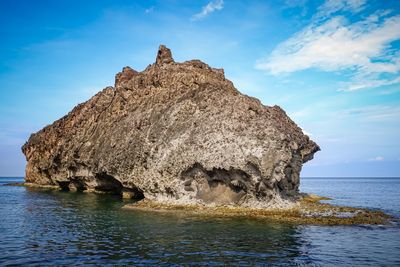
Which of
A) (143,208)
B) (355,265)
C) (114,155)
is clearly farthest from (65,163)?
(355,265)

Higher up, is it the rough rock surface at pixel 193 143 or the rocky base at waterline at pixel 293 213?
the rough rock surface at pixel 193 143

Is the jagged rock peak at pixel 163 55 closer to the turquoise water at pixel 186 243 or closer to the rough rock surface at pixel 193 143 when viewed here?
the rough rock surface at pixel 193 143

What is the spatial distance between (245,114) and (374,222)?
24401mm

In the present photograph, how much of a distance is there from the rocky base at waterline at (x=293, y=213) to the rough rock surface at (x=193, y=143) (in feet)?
6.68

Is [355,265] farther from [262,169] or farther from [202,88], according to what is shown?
[202,88]

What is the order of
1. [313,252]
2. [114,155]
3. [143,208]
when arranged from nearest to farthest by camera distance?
[313,252] → [143,208] → [114,155]

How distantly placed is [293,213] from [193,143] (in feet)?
61.6

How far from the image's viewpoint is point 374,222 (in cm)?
4269

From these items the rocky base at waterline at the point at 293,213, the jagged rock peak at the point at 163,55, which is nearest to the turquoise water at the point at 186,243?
the rocky base at waterline at the point at 293,213

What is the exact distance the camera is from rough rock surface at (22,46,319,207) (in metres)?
52.2

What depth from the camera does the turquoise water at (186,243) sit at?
84.0 ft

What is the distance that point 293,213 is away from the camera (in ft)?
157

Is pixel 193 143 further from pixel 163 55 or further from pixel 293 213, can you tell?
pixel 163 55

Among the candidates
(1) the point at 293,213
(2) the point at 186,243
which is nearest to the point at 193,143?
(1) the point at 293,213
